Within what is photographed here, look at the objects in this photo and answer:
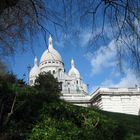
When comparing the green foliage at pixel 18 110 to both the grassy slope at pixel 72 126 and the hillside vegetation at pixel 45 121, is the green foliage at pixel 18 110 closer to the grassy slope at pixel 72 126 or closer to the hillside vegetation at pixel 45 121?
the hillside vegetation at pixel 45 121

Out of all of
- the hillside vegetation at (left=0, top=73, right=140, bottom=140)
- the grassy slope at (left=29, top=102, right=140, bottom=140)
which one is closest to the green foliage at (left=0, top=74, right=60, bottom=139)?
the hillside vegetation at (left=0, top=73, right=140, bottom=140)

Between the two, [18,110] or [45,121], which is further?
[18,110]

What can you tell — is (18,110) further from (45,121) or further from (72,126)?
(72,126)

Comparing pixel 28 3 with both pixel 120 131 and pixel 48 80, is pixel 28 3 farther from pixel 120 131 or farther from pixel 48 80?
pixel 48 80

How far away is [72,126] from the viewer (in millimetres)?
7301

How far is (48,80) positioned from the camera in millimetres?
50156

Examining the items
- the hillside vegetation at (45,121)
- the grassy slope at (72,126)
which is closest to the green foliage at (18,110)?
the hillside vegetation at (45,121)

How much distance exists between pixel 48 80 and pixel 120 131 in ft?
136

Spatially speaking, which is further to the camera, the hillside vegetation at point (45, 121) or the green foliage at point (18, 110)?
the green foliage at point (18, 110)

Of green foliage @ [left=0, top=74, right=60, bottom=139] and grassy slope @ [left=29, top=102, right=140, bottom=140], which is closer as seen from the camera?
grassy slope @ [left=29, top=102, right=140, bottom=140]

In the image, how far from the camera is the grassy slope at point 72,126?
22.6 ft

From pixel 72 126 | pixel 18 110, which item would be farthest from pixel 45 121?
pixel 18 110

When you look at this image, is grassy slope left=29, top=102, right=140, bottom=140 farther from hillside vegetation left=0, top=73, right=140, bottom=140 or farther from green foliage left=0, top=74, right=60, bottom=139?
green foliage left=0, top=74, right=60, bottom=139

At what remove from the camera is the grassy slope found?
688 cm
